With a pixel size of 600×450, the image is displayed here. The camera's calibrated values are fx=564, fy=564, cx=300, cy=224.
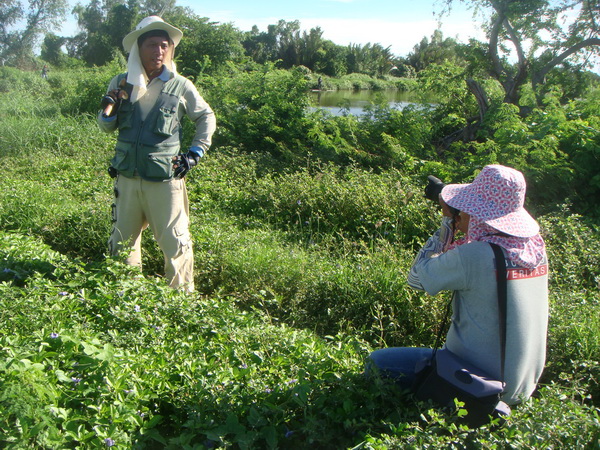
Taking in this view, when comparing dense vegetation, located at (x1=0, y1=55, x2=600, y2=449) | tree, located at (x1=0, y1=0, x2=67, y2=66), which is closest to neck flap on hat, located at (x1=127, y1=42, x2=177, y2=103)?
dense vegetation, located at (x1=0, y1=55, x2=600, y2=449)

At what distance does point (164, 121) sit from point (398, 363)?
2.52m

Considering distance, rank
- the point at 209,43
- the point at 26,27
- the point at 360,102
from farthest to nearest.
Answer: the point at 26,27 < the point at 209,43 < the point at 360,102

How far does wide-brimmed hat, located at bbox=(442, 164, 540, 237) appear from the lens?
2.49 m

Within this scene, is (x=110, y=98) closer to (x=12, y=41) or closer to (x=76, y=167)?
(x=76, y=167)

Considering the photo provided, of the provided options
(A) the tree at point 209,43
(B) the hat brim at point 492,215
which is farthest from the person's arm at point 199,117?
(A) the tree at point 209,43

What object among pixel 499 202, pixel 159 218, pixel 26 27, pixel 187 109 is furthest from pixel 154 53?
pixel 26 27

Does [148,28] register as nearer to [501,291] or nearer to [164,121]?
[164,121]

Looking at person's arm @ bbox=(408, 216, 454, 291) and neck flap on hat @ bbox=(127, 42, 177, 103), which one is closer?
person's arm @ bbox=(408, 216, 454, 291)

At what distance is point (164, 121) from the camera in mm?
4254

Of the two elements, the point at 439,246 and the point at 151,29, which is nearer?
the point at 439,246

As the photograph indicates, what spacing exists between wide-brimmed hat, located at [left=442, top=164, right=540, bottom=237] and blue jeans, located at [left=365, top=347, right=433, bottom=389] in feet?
2.57

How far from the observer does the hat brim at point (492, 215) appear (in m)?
2.47

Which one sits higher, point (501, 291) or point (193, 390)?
point (501, 291)

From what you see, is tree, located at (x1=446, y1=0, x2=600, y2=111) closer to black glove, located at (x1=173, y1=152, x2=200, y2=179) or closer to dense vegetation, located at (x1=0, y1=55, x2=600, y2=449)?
dense vegetation, located at (x1=0, y1=55, x2=600, y2=449)
